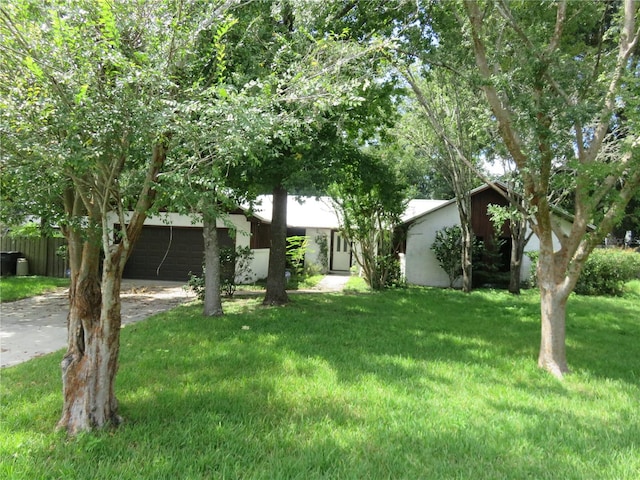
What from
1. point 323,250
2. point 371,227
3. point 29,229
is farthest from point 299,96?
point 323,250

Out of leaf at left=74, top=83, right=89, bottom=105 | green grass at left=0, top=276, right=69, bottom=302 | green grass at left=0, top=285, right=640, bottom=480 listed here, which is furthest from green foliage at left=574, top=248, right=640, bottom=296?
green grass at left=0, top=276, right=69, bottom=302

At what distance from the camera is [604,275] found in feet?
51.8

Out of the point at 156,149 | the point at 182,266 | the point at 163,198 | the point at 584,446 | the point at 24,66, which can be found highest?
the point at 24,66

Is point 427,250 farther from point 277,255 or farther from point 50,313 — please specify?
point 50,313

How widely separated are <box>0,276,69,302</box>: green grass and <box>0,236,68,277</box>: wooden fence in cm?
191

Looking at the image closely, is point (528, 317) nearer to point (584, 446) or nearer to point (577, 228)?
point (577, 228)

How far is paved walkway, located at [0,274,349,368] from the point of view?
7012mm

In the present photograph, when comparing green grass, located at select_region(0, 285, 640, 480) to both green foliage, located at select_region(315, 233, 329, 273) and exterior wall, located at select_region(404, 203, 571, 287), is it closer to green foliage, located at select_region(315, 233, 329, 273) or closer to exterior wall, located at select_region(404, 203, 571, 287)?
exterior wall, located at select_region(404, 203, 571, 287)

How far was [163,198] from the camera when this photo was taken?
3.69 meters

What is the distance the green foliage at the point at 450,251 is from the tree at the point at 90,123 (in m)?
14.5

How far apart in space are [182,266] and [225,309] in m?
6.72

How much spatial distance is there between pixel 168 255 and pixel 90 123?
46.6 feet

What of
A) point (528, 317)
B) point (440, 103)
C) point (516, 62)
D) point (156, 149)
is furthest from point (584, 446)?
point (440, 103)

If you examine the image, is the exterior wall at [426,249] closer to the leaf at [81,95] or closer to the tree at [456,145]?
the tree at [456,145]
